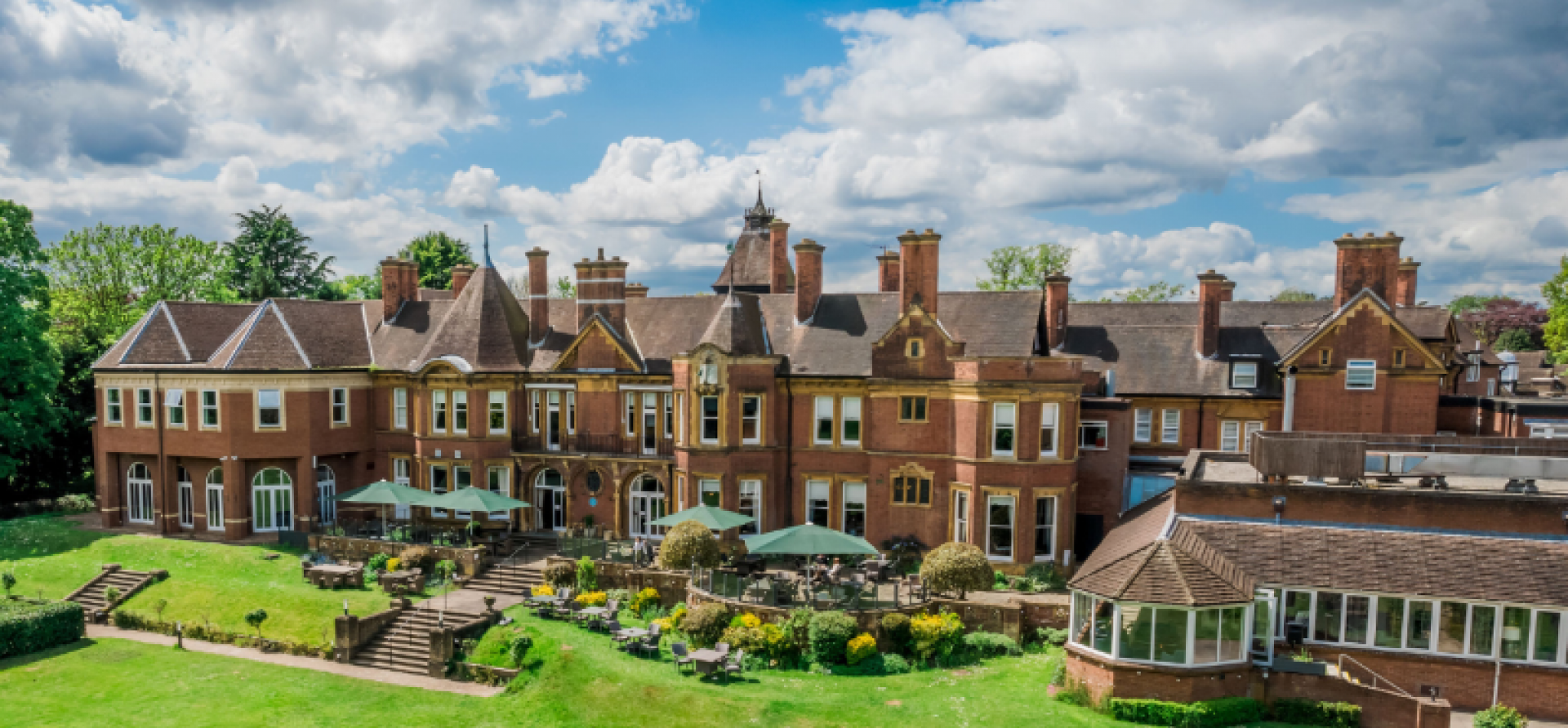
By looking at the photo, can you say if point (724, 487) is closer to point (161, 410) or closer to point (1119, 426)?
point (1119, 426)

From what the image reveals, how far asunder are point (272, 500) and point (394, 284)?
10589 mm

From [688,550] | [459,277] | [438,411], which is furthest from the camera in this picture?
[459,277]

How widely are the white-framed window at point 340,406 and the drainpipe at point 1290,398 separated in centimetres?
3736

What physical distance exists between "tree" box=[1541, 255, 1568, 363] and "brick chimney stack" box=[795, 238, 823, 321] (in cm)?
5072

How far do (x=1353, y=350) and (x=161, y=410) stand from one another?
4597 centimetres

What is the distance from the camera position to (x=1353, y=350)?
109 feet

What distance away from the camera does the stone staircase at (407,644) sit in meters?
25.7

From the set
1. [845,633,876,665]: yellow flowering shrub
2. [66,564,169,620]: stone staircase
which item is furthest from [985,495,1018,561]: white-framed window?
[66,564,169,620]: stone staircase

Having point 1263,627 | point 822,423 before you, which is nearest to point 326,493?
point 822,423

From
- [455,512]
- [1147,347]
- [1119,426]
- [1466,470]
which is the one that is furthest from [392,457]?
[1466,470]

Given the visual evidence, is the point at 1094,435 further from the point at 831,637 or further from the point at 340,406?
the point at 340,406

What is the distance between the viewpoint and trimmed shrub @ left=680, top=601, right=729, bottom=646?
24.7 meters

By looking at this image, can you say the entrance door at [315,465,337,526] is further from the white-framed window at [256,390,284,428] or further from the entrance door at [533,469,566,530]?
the entrance door at [533,469,566,530]

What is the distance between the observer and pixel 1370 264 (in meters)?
33.6
